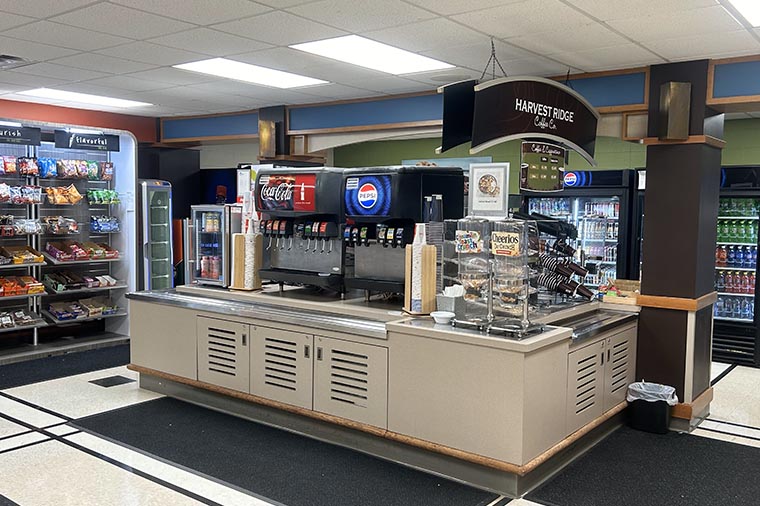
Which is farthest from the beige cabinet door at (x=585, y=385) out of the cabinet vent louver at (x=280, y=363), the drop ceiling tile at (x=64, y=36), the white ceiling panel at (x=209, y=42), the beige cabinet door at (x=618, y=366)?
the drop ceiling tile at (x=64, y=36)

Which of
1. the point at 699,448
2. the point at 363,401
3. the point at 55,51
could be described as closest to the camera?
the point at 363,401

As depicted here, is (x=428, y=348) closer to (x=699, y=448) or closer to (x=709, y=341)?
(x=699, y=448)

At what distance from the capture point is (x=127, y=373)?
673 cm

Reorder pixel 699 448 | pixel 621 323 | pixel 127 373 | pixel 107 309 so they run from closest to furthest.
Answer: pixel 699 448 → pixel 621 323 → pixel 127 373 → pixel 107 309

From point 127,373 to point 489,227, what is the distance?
14.0 ft

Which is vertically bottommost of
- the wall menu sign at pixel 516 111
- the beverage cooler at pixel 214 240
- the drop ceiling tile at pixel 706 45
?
the beverage cooler at pixel 214 240

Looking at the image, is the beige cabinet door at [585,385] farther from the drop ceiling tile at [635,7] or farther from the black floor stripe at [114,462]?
the black floor stripe at [114,462]

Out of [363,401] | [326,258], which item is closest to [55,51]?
[326,258]

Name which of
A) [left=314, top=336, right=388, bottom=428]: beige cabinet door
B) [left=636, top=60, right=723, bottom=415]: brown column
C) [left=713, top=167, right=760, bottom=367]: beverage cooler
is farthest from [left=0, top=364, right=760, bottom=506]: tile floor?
[left=713, top=167, right=760, bottom=367]: beverage cooler

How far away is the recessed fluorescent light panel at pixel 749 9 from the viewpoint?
396cm

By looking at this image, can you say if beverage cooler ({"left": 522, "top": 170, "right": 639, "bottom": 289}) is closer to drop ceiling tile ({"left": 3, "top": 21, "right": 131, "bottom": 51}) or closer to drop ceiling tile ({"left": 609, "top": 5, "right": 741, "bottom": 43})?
drop ceiling tile ({"left": 609, "top": 5, "right": 741, "bottom": 43})

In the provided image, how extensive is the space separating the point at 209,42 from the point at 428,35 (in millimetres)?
1690

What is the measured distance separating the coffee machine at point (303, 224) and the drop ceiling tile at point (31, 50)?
1999 mm

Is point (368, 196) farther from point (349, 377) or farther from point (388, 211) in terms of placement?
point (349, 377)
